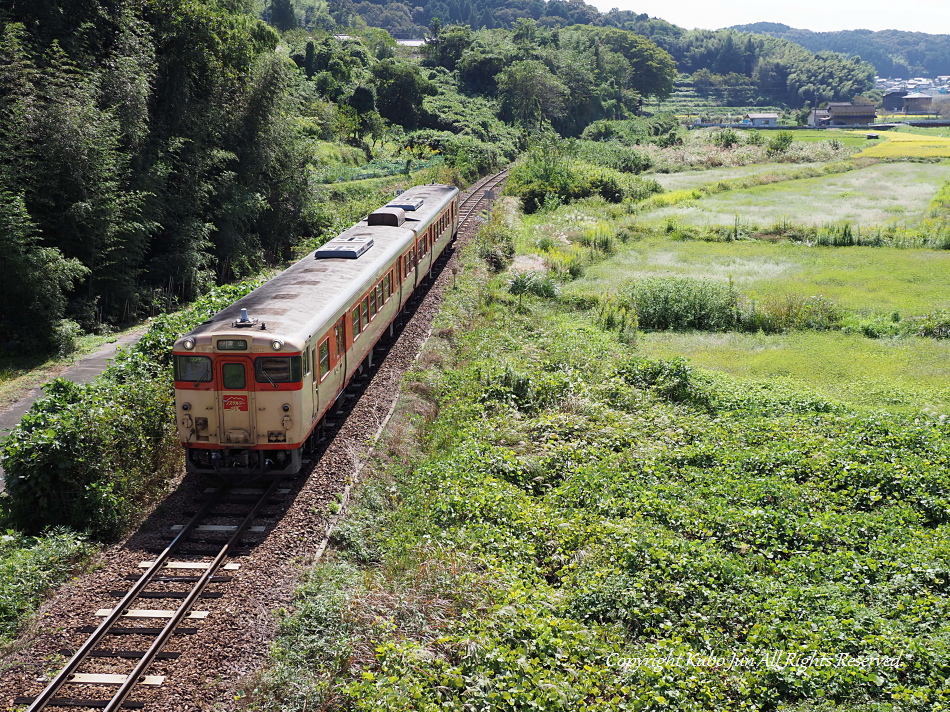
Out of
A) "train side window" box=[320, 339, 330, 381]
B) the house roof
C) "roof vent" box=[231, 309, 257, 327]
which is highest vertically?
the house roof

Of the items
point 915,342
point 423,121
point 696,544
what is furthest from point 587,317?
point 423,121

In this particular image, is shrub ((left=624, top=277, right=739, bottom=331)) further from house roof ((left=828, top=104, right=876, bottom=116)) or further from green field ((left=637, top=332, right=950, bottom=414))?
house roof ((left=828, top=104, right=876, bottom=116))

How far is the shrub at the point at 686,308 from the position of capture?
80.5ft

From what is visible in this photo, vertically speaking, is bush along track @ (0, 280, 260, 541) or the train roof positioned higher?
the train roof

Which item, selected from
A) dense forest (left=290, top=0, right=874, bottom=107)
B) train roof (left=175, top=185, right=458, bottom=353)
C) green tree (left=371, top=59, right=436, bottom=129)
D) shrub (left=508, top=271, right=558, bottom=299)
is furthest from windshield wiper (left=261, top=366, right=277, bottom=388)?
dense forest (left=290, top=0, right=874, bottom=107)

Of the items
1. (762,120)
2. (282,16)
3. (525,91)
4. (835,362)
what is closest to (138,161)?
(835,362)

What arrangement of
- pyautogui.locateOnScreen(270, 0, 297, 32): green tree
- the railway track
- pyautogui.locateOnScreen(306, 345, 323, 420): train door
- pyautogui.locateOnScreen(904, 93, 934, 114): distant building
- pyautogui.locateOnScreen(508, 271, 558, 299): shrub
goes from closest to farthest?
the railway track
pyautogui.locateOnScreen(306, 345, 323, 420): train door
pyautogui.locateOnScreen(508, 271, 558, 299): shrub
pyautogui.locateOnScreen(270, 0, 297, 32): green tree
pyautogui.locateOnScreen(904, 93, 934, 114): distant building

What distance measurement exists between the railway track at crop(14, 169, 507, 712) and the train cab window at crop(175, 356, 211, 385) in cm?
198

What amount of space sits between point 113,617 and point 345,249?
10.5 metres

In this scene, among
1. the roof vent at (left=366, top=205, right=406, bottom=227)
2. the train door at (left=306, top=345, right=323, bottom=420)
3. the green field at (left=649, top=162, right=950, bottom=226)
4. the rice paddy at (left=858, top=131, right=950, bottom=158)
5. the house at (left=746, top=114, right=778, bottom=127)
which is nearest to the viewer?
the train door at (left=306, top=345, right=323, bottom=420)

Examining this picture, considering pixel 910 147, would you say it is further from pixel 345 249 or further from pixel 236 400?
pixel 236 400

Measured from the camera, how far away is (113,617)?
378 inches

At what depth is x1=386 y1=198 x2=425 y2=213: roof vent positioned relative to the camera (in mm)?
25188

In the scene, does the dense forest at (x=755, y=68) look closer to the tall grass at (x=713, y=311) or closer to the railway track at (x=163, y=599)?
the tall grass at (x=713, y=311)
